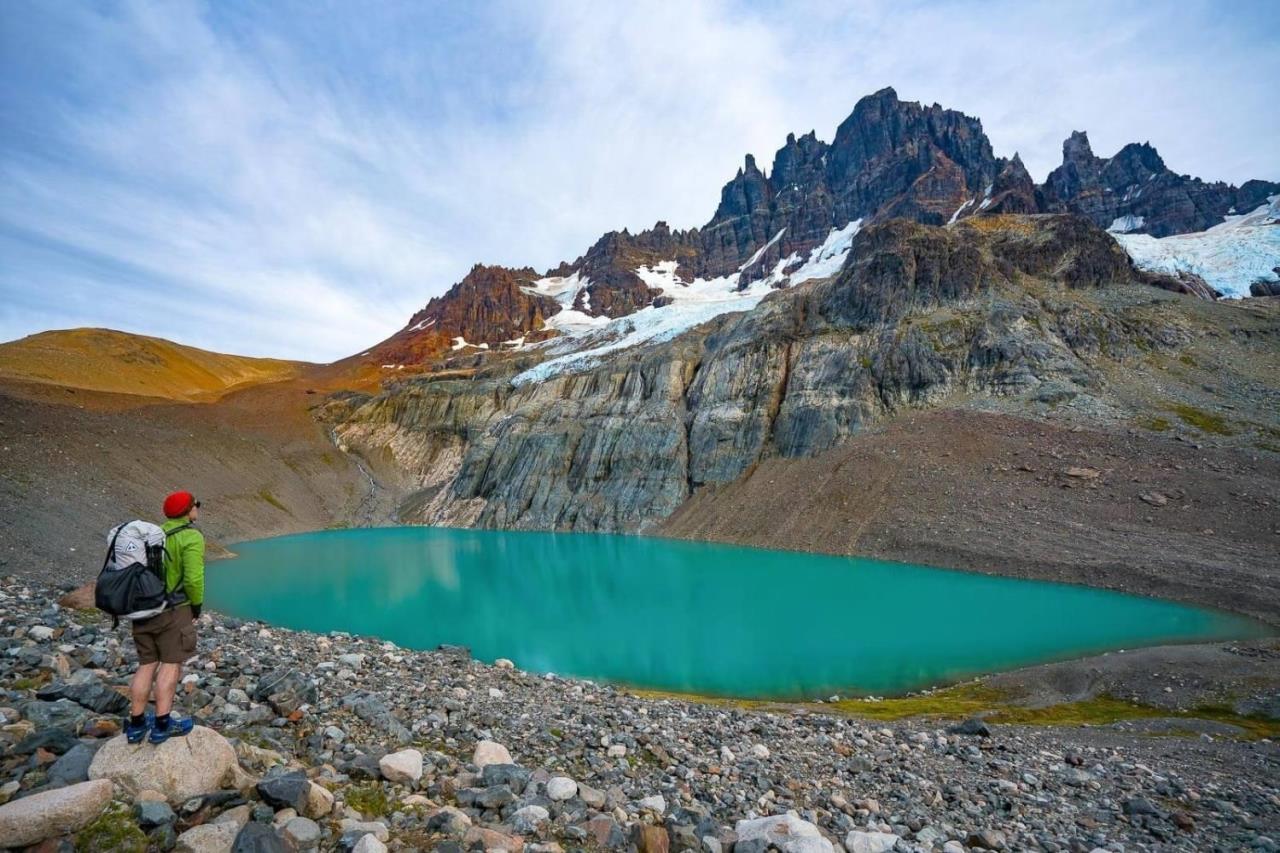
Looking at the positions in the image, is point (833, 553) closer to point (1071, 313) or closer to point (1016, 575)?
point (1016, 575)

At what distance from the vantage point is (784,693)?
79.7ft

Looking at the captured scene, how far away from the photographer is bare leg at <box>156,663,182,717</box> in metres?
6.76

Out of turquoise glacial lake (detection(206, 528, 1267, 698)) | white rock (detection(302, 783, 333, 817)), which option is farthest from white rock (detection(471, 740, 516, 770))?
turquoise glacial lake (detection(206, 528, 1267, 698))

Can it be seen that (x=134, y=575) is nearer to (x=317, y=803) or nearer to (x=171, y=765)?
(x=171, y=765)

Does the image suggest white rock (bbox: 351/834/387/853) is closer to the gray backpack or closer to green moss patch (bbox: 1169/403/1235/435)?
the gray backpack

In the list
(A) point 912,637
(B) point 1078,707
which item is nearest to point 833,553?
(A) point 912,637

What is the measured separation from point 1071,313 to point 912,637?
261 ft

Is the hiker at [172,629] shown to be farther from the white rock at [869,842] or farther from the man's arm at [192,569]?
the white rock at [869,842]

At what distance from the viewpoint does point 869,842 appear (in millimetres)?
8266

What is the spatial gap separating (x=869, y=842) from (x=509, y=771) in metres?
4.95

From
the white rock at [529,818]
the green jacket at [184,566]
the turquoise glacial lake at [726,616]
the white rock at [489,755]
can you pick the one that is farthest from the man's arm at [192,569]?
the turquoise glacial lake at [726,616]

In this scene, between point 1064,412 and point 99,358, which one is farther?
point 99,358

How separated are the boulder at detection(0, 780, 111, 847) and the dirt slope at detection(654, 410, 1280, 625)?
5084 cm

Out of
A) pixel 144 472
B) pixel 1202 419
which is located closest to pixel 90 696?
pixel 144 472
